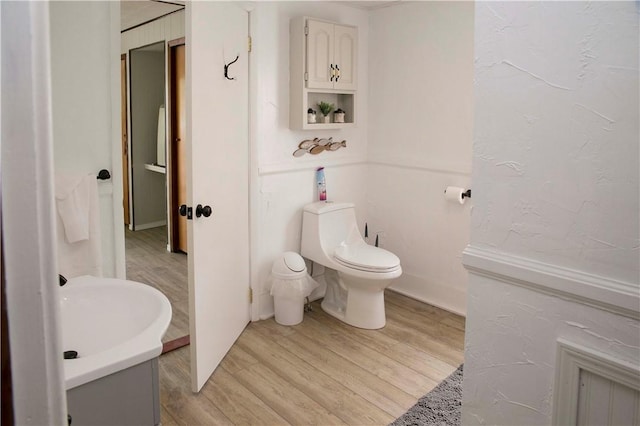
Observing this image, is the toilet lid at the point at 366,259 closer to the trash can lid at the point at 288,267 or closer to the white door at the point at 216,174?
the trash can lid at the point at 288,267

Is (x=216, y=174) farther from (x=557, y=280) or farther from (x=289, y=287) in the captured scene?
(x=557, y=280)

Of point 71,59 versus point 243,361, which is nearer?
point 71,59

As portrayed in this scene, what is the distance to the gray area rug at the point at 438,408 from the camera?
7.31 ft

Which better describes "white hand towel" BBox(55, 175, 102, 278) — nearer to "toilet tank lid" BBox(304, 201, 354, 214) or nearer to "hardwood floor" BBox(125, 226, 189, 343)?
"hardwood floor" BBox(125, 226, 189, 343)

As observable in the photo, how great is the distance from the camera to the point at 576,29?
1.07m

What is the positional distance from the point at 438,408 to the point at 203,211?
1405 mm

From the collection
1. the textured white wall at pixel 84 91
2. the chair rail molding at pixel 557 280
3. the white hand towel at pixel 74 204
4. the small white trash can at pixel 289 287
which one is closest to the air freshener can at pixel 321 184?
the small white trash can at pixel 289 287

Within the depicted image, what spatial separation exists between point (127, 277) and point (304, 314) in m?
1.34

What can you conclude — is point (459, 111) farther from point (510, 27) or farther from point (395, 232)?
point (510, 27)

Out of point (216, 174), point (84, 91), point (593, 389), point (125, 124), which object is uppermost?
point (84, 91)

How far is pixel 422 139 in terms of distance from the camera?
3.47 meters

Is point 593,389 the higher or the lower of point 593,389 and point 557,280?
the lower

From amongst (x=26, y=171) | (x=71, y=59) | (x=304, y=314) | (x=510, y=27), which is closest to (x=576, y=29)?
(x=510, y=27)

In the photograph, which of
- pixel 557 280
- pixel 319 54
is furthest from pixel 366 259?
pixel 557 280
